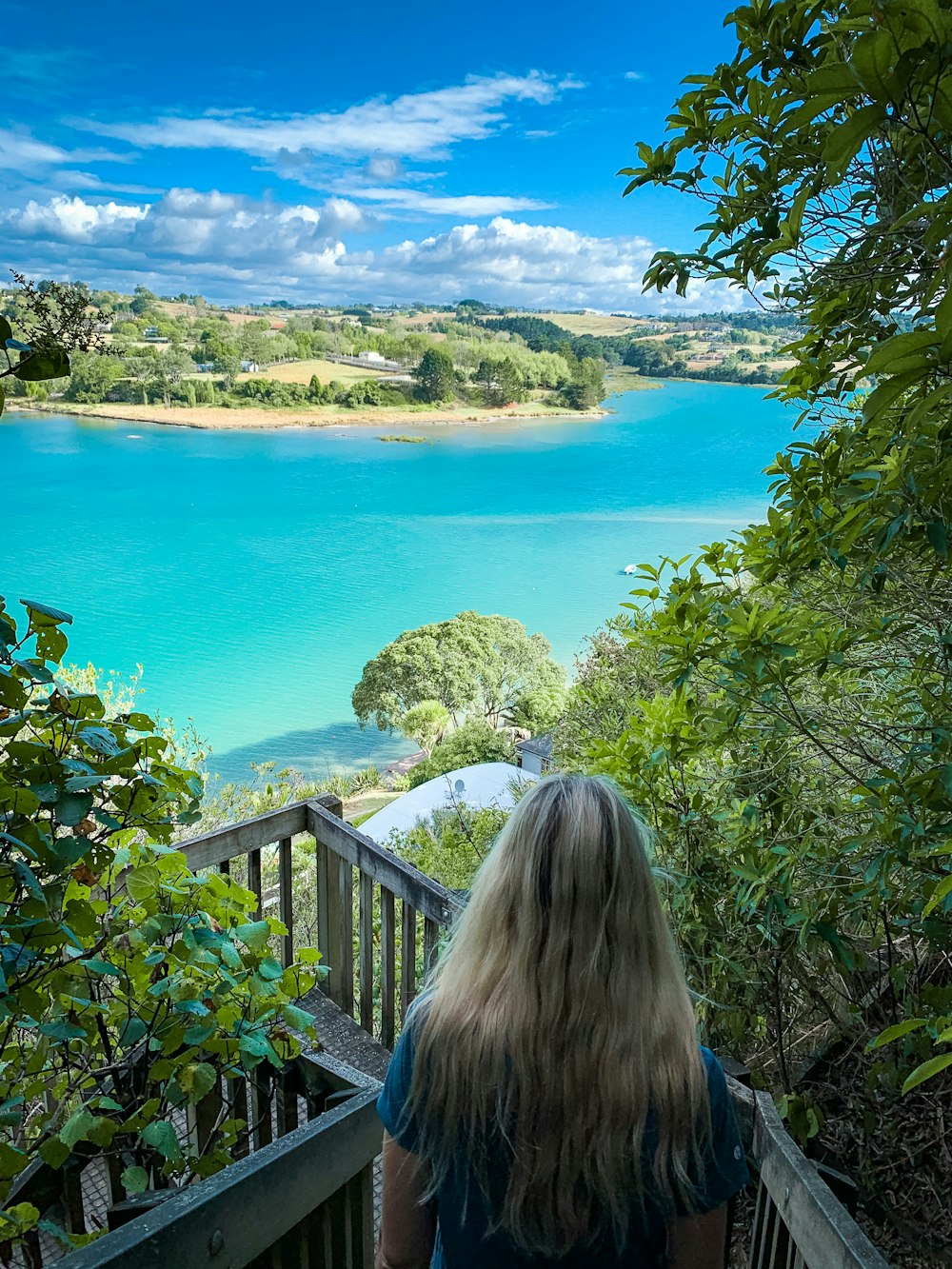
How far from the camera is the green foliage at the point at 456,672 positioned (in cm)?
2845

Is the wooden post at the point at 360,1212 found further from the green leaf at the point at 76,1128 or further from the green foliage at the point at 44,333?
the green foliage at the point at 44,333

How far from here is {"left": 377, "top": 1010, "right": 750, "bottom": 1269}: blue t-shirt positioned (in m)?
0.86

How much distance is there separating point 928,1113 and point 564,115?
307 ft

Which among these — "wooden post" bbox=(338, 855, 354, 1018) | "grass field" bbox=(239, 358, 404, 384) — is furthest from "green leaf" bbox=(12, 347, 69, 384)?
"grass field" bbox=(239, 358, 404, 384)

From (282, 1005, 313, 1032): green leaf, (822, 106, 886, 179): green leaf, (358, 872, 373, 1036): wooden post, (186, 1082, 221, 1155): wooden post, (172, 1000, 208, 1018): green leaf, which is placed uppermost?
(822, 106, 886, 179): green leaf

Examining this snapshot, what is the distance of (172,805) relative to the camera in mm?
1241

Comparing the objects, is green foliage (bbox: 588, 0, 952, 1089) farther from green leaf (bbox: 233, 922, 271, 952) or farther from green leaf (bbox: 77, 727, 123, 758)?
green leaf (bbox: 77, 727, 123, 758)

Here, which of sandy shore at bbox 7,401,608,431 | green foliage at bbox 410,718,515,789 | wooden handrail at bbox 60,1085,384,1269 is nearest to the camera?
wooden handrail at bbox 60,1085,384,1269

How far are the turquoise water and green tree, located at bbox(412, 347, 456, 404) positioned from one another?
8104 mm

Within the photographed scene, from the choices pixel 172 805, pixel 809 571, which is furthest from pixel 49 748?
pixel 809 571

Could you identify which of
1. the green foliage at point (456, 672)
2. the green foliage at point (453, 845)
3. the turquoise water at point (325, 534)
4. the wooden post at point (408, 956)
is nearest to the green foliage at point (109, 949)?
the wooden post at point (408, 956)

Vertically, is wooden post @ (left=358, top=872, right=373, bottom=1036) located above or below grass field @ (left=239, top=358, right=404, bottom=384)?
below

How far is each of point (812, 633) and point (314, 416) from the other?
6501 centimetres

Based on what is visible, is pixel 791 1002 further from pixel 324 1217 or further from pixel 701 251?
pixel 701 251
